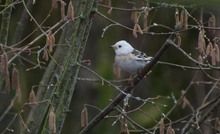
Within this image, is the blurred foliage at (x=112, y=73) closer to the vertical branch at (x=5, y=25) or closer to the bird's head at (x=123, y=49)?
the bird's head at (x=123, y=49)

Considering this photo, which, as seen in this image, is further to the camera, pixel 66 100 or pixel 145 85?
pixel 145 85

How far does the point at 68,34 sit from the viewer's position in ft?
11.8

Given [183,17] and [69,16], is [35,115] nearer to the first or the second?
[69,16]

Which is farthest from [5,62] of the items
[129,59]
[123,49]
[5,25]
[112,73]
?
[112,73]

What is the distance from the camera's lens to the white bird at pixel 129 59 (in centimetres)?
355

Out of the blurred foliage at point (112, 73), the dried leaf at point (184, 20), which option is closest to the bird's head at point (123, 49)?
the blurred foliage at point (112, 73)

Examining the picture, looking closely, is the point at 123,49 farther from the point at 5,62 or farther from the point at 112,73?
the point at 5,62

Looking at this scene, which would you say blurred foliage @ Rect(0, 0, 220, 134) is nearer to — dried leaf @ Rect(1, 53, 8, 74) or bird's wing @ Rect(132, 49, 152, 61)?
bird's wing @ Rect(132, 49, 152, 61)

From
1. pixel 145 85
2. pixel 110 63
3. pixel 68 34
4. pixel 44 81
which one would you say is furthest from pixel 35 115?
pixel 145 85

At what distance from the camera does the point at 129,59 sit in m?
3.67

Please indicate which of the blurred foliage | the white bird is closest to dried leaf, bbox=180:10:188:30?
the white bird

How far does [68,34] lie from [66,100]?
1.95ft

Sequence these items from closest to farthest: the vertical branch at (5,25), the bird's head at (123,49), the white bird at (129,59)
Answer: the vertical branch at (5,25), the white bird at (129,59), the bird's head at (123,49)

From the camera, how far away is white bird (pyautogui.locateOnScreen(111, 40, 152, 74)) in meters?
3.55
